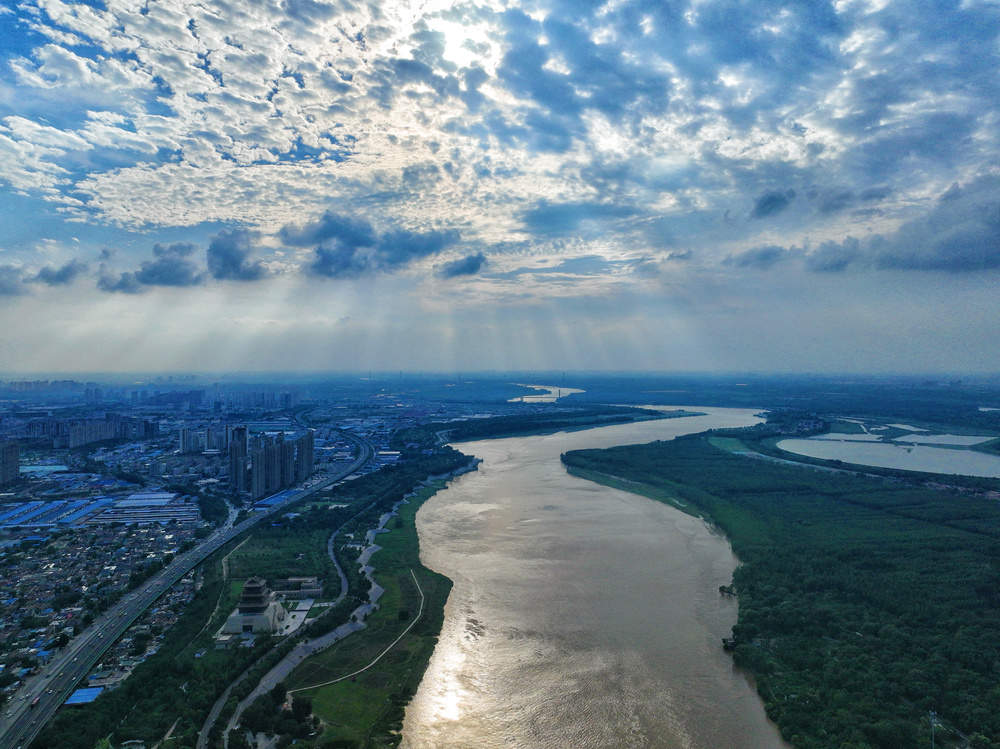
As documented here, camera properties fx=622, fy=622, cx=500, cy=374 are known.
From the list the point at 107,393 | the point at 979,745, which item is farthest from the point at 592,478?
the point at 107,393

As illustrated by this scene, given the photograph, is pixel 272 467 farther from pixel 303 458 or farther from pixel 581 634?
pixel 581 634

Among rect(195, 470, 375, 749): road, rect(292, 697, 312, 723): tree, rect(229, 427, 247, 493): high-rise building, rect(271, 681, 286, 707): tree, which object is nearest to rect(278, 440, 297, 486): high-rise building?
rect(229, 427, 247, 493): high-rise building

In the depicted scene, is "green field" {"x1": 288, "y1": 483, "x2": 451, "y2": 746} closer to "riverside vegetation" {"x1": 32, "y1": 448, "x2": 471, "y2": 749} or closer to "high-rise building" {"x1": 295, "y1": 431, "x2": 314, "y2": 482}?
"riverside vegetation" {"x1": 32, "y1": 448, "x2": 471, "y2": 749}

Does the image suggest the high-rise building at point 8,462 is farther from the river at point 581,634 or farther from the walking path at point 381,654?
the walking path at point 381,654

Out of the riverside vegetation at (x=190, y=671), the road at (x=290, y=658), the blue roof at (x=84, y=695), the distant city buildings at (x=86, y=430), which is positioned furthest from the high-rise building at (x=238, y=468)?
the distant city buildings at (x=86, y=430)

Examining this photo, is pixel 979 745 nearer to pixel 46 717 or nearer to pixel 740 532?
pixel 740 532

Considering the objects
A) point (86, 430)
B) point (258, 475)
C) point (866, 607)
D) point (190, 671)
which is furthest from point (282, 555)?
point (86, 430)
